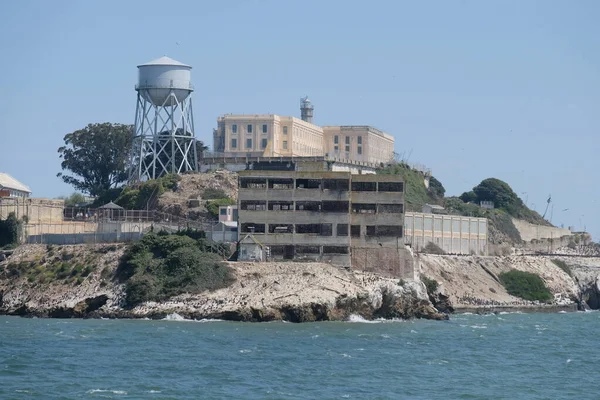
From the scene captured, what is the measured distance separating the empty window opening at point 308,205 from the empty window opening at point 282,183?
137 cm

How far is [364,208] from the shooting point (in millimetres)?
96062

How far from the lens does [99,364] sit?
61.9 metres

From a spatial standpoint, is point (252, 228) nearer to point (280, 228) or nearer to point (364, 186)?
point (280, 228)

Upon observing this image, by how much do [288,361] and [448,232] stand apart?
60843 millimetres

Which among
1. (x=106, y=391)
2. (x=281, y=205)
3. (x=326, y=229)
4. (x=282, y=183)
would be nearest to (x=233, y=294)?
(x=281, y=205)

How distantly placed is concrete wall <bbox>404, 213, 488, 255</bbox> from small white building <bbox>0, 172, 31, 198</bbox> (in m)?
36.2

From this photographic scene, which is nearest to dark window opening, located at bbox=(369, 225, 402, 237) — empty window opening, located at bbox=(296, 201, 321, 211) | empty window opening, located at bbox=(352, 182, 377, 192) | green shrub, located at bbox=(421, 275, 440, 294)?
empty window opening, located at bbox=(352, 182, 377, 192)

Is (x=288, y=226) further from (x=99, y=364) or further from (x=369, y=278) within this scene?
(x=99, y=364)

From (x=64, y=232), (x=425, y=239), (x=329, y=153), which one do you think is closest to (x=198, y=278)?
(x=64, y=232)

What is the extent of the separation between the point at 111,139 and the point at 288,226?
47.5 meters

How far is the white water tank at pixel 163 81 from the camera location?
404 ft

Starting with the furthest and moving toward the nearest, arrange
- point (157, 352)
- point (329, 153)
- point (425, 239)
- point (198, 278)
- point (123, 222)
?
point (329, 153) < point (425, 239) < point (123, 222) < point (198, 278) < point (157, 352)

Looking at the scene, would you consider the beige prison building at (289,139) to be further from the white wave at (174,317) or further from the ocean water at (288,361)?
the ocean water at (288,361)

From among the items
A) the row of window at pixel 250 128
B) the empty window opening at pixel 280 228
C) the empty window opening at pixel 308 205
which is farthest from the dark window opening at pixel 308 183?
the row of window at pixel 250 128
